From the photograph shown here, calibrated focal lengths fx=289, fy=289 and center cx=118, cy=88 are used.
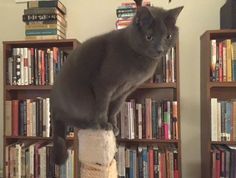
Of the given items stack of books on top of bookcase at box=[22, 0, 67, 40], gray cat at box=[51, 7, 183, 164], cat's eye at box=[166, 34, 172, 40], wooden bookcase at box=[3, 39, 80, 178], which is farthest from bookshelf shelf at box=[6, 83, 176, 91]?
cat's eye at box=[166, 34, 172, 40]

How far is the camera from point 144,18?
824 millimetres

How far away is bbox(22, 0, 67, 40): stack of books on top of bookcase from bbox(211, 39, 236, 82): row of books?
36.4 inches

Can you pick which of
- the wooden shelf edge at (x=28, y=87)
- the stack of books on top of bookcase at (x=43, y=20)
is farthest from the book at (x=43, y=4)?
the wooden shelf edge at (x=28, y=87)

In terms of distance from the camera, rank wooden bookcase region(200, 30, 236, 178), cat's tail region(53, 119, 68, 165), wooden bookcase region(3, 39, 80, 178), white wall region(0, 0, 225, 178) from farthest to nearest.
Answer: white wall region(0, 0, 225, 178) → wooden bookcase region(3, 39, 80, 178) → wooden bookcase region(200, 30, 236, 178) → cat's tail region(53, 119, 68, 165)

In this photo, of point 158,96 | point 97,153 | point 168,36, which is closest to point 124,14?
point 158,96

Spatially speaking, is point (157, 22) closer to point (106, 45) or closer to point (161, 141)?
point (106, 45)

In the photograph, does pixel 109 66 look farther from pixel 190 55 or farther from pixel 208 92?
pixel 190 55

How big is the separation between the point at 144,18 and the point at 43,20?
42.5 inches

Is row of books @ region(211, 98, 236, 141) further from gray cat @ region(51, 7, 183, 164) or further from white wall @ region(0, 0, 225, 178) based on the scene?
gray cat @ region(51, 7, 183, 164)

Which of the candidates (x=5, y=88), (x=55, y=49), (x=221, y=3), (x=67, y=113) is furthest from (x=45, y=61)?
(x=221, y=3)

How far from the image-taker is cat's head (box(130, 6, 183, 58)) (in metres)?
0.83

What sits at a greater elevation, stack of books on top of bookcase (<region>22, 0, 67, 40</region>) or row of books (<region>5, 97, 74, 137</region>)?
stack of books on top of bookcase (<region>22, 0, 67, 40</region>)

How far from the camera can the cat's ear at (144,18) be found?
81 cm

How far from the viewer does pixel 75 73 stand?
94cm
